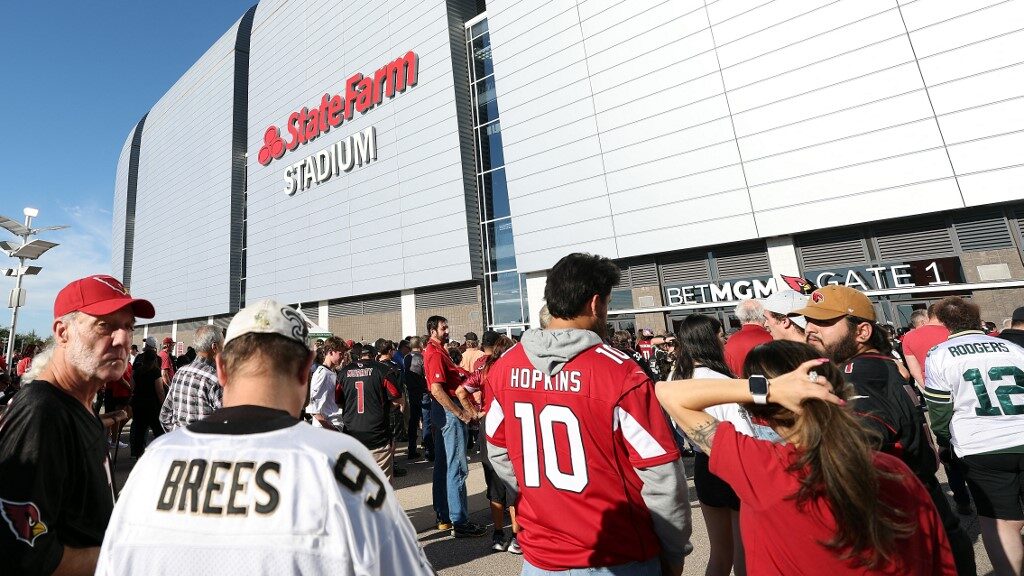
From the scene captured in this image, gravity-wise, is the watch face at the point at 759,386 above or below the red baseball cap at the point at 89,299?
below

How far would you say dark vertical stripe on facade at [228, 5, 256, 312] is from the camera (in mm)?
32312

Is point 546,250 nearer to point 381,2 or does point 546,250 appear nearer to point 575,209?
point 575,209

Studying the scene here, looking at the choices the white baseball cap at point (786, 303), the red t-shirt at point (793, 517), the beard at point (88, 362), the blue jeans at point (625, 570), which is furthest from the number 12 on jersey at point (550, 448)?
the white baseball cap at point (786, 303)

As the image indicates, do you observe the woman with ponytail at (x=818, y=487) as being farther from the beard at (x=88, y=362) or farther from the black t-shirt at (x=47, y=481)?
the beard at (x=88, y=362)

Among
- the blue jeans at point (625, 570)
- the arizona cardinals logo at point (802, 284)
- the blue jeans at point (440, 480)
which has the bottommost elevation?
the blue jeans at point (440, 480)

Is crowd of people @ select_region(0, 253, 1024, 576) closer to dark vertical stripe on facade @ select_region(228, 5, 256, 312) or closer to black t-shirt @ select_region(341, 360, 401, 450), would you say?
black t-shirt @ select_region(341, 360, 401, 450)

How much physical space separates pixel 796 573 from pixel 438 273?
66.9 ft

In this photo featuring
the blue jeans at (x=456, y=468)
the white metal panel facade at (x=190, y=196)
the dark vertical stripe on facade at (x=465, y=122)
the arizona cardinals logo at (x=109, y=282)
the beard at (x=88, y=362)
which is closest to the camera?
the beard at (x=88, y=362)

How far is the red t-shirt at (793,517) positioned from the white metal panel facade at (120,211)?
66.7m

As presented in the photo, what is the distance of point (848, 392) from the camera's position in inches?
55.2

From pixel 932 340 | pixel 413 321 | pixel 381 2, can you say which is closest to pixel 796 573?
pixel 932 340

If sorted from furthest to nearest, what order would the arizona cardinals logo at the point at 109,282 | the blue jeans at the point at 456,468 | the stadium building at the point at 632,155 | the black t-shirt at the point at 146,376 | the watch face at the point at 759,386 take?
the stadium building at the point at 632,155 < the black t-shirt at the point at 146,376 < the blue jeans at the point at 456,468 < the arizona cardinals logo at the point at 109,282 < the watch face at the point at 759,386

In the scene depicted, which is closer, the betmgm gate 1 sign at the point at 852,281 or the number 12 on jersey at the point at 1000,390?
the number 12 on jersey at the point at 1000,390

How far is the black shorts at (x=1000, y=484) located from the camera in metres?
2.89
